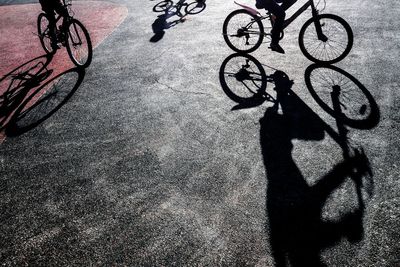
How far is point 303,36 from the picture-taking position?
21.5ft

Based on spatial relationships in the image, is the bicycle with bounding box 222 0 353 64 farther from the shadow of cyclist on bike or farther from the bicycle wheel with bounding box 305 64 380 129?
the shadow of cyclist on bike

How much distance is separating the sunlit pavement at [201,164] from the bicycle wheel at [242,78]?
0.22 ft

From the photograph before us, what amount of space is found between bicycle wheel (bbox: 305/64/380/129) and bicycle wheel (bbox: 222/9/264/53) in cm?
155

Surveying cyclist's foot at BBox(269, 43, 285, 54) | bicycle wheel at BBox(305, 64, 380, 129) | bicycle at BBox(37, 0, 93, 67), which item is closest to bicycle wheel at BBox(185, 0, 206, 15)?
bicycle at BBox(37, 0, 93, 67)

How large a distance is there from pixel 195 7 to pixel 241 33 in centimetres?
442

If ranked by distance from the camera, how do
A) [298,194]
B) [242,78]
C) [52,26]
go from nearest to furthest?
[298,194] → [242,78] → [52,26]

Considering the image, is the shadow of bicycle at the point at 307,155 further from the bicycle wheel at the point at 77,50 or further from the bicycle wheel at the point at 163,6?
the bicycle wheel at the point at 163,6

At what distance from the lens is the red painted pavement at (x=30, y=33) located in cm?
760

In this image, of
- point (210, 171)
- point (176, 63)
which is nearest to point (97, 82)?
point (176, 63)

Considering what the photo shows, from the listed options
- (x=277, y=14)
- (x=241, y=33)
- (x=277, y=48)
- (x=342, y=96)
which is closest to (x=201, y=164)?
(x=342, y=96)

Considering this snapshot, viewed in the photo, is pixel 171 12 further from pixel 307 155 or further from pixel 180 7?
pixel 307 155

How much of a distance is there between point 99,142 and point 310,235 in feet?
12.3

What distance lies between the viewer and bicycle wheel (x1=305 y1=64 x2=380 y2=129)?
4934mm

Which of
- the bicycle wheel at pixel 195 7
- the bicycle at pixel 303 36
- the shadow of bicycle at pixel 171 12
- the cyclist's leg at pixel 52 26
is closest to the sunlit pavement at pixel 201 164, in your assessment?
the bicycle at pixel 303 36
